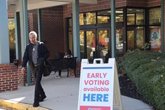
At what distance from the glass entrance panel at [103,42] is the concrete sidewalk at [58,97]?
21.0 ft

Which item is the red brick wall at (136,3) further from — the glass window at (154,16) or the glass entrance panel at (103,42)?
Result: the glass entrance panel at (103,42)

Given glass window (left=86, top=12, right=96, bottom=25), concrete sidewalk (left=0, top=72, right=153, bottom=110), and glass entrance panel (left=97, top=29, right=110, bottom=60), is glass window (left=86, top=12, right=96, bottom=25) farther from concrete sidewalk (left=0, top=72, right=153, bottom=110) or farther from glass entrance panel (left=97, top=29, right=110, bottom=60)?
concrete sidewalk (left=0, top=72, right=153, bottom=110)

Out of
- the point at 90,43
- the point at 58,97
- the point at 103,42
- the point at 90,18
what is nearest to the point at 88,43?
the point at 90,43

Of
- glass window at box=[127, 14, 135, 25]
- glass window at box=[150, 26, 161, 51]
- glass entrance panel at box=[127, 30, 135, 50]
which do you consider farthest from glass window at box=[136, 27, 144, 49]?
glass window at box=[150, 26, 161, 51]

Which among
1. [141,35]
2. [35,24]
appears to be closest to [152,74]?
[141,35]

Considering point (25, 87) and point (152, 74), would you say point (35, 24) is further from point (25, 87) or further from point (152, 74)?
point (152, 74)

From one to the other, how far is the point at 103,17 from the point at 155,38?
3323 millimetres

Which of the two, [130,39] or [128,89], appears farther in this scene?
[130,39]

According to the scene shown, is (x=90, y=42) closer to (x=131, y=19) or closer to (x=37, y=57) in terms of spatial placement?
(x=131, y=19)

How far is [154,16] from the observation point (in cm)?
1859

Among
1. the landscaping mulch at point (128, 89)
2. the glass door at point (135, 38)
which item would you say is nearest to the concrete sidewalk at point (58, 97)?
the landscaping mulch at point (128, 89)

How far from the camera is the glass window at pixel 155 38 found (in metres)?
18.2

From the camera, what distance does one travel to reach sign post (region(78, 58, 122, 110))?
723 centimetres

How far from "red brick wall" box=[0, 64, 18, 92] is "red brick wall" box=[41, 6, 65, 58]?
37.9ft
